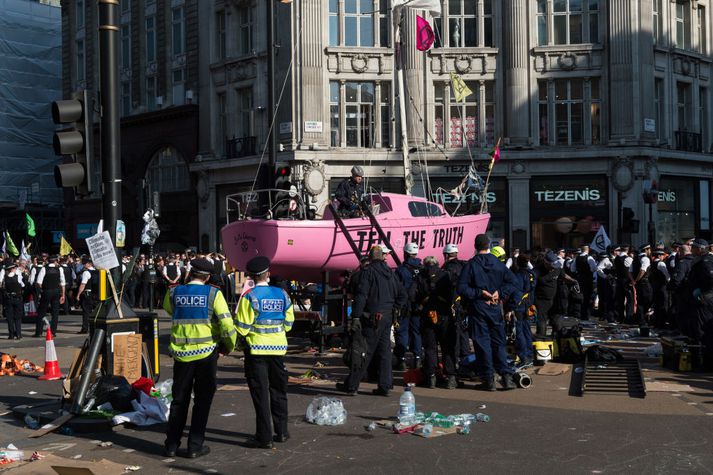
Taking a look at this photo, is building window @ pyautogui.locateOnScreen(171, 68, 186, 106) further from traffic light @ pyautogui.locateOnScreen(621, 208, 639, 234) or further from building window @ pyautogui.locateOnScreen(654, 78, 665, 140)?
traffic light @ pyautogui.locateOnScreen(621, 208, 639, 234)

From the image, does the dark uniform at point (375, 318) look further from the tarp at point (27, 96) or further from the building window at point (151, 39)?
the tarp at point (27, 96)

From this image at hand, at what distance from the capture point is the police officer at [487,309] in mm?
12141

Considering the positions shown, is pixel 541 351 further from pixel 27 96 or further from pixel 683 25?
pixel 27 96

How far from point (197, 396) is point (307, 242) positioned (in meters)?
8.51

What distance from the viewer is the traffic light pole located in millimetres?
10930

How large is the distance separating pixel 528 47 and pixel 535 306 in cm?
2120

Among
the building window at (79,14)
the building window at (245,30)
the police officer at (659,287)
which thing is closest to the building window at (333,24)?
the building window at (245,30)

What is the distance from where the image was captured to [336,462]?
8.34 m

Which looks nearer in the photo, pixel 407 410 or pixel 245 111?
pixel 407 410

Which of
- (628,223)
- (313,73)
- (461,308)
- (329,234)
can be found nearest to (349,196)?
(329,234)

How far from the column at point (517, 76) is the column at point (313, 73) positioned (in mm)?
7052

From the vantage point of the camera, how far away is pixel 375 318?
470 inches

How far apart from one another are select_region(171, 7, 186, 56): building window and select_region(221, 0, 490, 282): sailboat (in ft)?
77.8

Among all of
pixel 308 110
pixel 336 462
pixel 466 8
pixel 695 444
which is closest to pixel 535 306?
pixel 695 444
